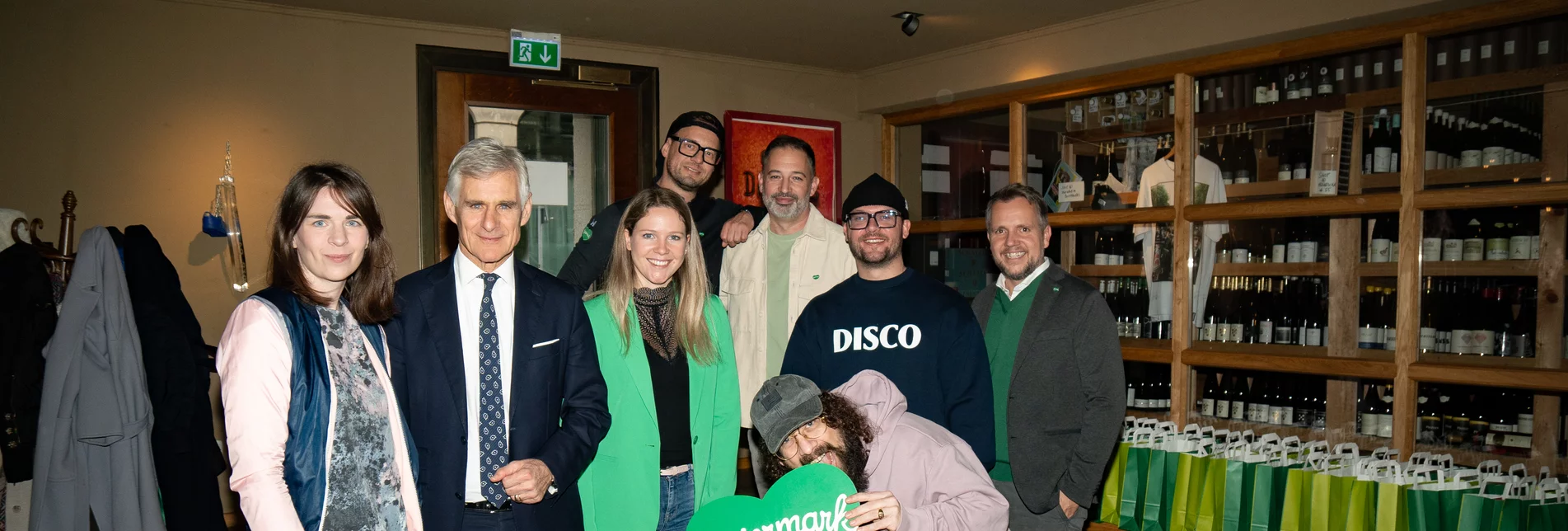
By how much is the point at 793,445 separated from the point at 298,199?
3.35 ft

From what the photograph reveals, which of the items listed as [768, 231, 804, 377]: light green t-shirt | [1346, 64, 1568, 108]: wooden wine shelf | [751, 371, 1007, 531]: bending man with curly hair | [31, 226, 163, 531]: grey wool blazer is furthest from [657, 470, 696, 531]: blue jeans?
[1346, 64, 1568, 108]: wooden wine shelf

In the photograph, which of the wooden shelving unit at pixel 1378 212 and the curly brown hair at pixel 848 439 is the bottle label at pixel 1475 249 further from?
the curly brown hair at pixel 848 439

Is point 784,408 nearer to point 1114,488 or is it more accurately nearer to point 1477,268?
point 1114,488

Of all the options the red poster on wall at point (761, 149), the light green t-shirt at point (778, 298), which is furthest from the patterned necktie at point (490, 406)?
the red poster on wall at point (761, 149)

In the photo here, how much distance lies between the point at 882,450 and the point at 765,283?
4.03 ft

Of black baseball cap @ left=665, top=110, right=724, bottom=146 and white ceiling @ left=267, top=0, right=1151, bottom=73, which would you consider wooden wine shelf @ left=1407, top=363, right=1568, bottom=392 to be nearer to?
white ceiling @ left=267, top=0, right=1151, bottom=73

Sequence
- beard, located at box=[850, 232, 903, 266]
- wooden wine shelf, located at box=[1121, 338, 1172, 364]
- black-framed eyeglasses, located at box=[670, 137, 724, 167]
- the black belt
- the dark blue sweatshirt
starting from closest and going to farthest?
the black belt → the dark blue sweatshirt → beard, located at box=[850, 232, 903, 266] → black-framed eyeglasses, located at box=[670, 137, 724, 167] → wooden wine shelf, located at box=[1121, 338, 1172, 364]

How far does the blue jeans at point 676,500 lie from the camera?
2240mm

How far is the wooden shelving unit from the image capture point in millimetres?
3465

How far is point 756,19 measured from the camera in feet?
15.6

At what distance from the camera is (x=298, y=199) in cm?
161

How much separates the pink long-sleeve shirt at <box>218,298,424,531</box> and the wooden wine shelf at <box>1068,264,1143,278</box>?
14.0 feet

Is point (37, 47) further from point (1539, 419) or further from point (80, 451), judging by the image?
point (1539, 419)

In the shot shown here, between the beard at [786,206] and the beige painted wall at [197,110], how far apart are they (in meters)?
2.74
